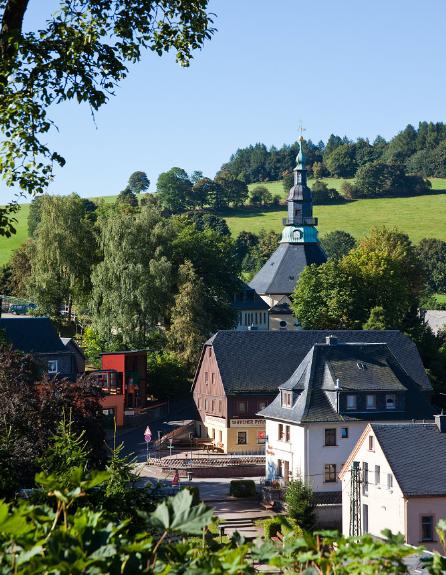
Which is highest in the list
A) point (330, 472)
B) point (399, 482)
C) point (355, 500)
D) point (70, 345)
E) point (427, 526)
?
point (70, 345)

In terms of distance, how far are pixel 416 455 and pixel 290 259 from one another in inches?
2292

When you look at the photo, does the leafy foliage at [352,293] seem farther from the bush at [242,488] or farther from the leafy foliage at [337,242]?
the leafy foliage at [337,242]

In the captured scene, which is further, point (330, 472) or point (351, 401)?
point (351, 401)

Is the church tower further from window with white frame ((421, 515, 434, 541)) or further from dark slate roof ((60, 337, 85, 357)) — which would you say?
window with white frame ((421, 515, 434, 541))

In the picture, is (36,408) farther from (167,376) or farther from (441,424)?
(167,376)

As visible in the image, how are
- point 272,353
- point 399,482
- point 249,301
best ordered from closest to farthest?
point 399,482 < point 272,353 < point 249,301

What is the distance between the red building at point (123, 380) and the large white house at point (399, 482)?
74.5ft

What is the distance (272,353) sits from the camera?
71312 mm

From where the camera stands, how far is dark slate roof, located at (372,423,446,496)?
156 feet

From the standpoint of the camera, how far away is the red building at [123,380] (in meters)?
71.8

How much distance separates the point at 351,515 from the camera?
47.5 meters

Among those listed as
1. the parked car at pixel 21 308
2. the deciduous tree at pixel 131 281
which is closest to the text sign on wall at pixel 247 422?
the deciduous tree at pixel 131 281

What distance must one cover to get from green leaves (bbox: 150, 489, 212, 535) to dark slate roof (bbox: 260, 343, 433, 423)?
52838 millimetres

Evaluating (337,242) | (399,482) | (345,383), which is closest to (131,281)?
(345,383)
